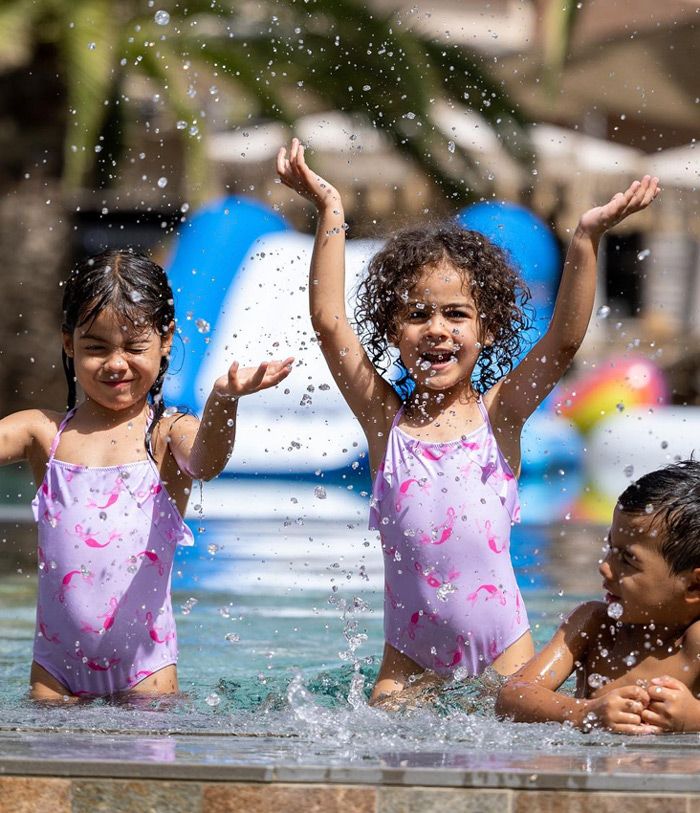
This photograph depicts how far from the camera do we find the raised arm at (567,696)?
3160mm

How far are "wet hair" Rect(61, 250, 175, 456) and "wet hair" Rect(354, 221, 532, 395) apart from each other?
23.2 inches

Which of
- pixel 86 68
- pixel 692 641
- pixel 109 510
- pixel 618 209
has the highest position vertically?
pixel 86 68

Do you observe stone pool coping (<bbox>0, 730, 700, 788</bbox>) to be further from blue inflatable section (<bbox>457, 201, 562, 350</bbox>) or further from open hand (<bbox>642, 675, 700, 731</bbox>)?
blue inflatable section (<bbox>457, 201, 562, 350</bbox>)

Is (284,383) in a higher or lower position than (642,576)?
higher

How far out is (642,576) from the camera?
3.35 metres

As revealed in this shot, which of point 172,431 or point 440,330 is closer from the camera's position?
point 440,330

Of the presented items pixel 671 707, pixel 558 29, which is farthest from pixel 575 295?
pixel 558 29

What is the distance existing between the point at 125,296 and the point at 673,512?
157 centimetres

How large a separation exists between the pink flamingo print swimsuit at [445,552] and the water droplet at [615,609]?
0.52m

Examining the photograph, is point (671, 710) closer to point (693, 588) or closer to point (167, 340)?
point (693, 588)

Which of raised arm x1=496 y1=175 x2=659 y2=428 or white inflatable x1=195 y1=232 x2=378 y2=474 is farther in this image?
white inflatable x1=195 y1=232 x2=378 y2=474

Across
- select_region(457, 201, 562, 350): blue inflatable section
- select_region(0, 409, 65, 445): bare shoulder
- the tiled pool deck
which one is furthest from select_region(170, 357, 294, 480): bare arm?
select_region(457, 201, 562, 350): blue inflatable section

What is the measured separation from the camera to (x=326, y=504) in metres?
10.0

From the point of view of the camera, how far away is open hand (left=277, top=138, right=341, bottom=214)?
3.87 m
